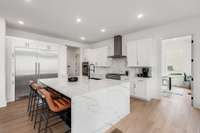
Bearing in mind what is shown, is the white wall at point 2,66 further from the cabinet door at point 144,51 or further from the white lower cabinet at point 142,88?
the cabinet door at point 144,51

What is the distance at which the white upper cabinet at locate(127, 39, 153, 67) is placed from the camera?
3.87 metres

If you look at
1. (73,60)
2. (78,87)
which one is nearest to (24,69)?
(78,87)

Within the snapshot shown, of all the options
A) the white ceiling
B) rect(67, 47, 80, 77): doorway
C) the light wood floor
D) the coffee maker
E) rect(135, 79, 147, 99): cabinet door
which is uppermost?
the white ceiling

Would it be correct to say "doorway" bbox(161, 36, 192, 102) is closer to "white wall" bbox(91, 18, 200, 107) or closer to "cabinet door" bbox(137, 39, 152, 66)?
"white wall" bbox(91, 18, 200, 107)

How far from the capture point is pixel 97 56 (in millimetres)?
5965

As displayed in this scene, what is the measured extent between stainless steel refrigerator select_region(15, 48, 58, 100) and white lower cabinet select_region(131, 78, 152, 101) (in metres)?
3.56

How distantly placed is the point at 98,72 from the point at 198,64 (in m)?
4.54

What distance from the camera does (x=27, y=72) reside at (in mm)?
3883

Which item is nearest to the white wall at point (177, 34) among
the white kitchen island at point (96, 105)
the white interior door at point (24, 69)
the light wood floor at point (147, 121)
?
the light wood floor at point (147, 121)

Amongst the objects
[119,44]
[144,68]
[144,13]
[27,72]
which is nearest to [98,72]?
[119,44]

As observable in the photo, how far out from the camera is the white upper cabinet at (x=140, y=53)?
3869mm

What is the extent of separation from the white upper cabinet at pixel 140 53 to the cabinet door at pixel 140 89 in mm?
658

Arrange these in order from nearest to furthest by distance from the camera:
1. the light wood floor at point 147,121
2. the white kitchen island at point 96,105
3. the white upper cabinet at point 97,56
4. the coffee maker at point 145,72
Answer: the white kitchen island at point 96,105
the light wood floor at point 147,121
the coffee maker at point 145,72
the white upper cabinet at point 97,56

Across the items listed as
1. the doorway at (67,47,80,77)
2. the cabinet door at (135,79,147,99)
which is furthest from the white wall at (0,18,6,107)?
the cabinet door at (135,79,147,99)
